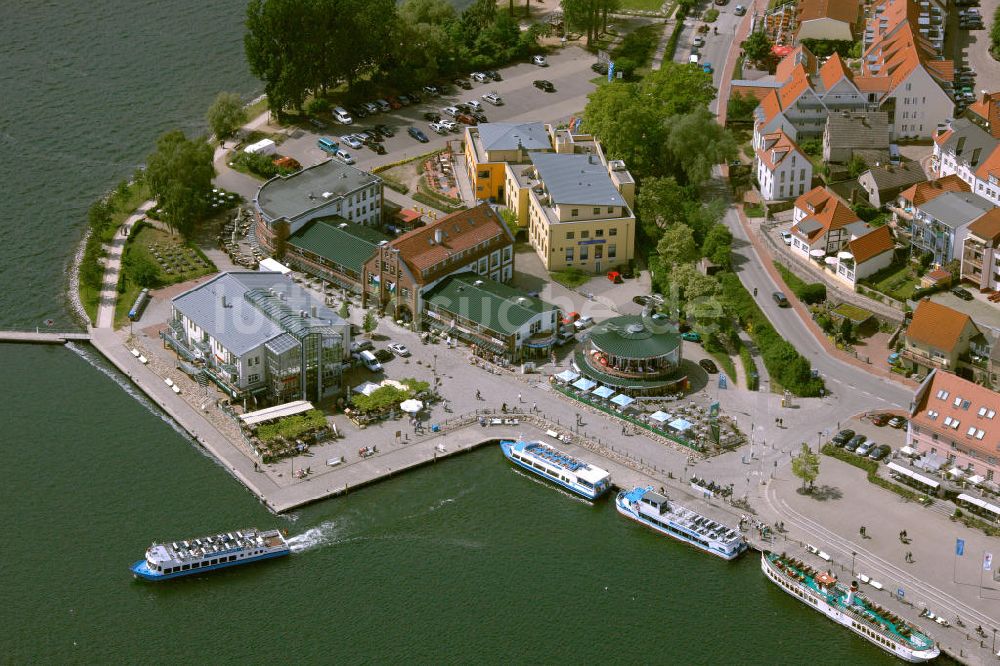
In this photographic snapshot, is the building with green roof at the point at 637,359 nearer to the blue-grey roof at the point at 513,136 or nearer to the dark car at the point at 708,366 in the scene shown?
the dark car at the point at 708,366

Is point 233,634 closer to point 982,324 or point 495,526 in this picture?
point 495,526

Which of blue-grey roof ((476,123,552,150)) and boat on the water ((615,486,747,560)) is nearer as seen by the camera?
boat on the water ((615,486,747,560))

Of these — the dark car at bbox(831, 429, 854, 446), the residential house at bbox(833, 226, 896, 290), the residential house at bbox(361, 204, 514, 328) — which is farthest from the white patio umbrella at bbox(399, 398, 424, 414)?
the residential house at bbox(833, 226, 896, 290)

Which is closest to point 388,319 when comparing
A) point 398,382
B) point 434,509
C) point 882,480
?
point 398,382

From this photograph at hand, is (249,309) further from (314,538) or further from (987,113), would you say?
(987,113)

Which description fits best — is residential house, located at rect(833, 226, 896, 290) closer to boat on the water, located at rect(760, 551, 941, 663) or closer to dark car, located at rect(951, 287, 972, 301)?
dark car, located at rect(951, 287, 972, 301)
